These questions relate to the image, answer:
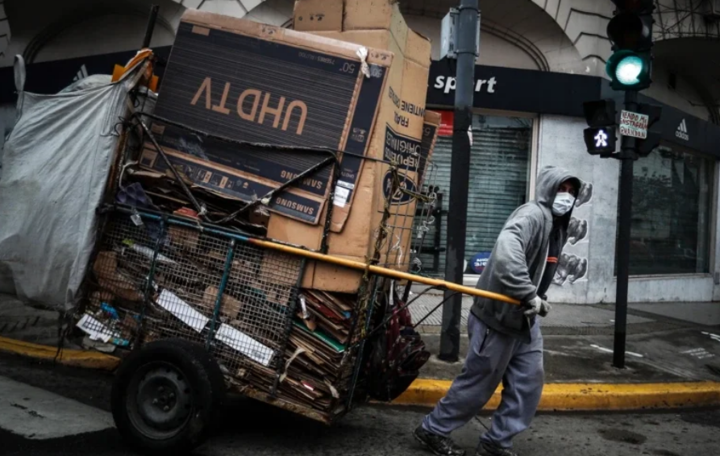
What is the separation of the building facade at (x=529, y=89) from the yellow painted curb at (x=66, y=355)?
221 inches

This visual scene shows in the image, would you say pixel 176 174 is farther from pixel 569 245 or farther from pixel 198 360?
pixel 569 245

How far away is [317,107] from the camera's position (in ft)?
11.8

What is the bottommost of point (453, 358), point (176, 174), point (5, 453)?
point (5, 453)

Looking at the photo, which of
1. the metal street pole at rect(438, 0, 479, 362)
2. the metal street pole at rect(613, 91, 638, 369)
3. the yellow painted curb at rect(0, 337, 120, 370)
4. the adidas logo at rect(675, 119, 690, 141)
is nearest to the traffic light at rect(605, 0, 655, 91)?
the metal street pole at rect(613, 91, 638, 369)

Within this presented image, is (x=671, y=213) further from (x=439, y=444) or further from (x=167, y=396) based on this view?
(x=167, y=396)

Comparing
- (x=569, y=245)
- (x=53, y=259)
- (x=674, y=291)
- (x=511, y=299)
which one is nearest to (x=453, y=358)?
(x=511, y=299)

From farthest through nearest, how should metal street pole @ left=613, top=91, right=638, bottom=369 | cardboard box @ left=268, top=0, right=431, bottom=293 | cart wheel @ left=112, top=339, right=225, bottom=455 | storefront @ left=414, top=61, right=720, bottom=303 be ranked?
storefront @ left=414, top=61, right=720, bottom=303 < metal street pole @ left=613, top=91, right=638, bottom=369 < cardboard box @ left=268, top=0, right=431, bottom=293 < cart wheel @ left=112, top=339, right=225, bottom=455

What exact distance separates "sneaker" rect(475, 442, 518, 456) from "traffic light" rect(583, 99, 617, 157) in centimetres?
349

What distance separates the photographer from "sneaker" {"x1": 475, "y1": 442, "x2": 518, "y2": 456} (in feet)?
12.2

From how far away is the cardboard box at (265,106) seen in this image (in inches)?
139

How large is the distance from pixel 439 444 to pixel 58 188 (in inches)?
108

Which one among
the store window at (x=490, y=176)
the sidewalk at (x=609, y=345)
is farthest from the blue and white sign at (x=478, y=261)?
the sidewalk at (x=609, y=345)

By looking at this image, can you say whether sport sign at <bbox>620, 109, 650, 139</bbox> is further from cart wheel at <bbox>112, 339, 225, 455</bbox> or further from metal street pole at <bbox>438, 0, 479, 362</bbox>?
cart wheel at <bbox>112, 339, 225, 455</bbox>

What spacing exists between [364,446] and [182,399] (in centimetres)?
121
